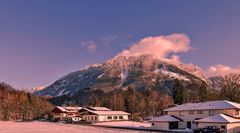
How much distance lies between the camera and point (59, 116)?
434ft

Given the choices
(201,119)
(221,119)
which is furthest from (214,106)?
(221,119)

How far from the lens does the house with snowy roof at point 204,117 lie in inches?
2255

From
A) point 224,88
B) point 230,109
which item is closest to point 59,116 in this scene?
point 224,88

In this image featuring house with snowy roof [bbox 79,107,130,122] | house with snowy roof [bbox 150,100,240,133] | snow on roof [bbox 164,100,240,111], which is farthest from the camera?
house with snowy roof [bbox 79,107,130,122]

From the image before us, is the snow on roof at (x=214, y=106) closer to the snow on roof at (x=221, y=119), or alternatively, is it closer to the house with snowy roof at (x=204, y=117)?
the house with snowy roof at (x=204, y=117)

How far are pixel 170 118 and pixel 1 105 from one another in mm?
94981

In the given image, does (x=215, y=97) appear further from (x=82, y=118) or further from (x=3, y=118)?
(x=3, y=118)

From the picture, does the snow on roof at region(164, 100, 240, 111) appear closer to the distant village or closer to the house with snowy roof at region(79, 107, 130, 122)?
the distant village

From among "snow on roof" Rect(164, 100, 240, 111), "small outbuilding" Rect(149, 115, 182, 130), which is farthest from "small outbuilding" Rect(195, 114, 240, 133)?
"small outbuilding" Rect(149, 115, 182, 130)

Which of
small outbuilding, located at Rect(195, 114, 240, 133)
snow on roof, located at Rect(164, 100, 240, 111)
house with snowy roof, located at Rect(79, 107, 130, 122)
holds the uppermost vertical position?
snow on roof, located at Rect(164, 100, 240, 111)

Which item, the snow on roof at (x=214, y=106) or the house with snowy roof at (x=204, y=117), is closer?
the house with snowy roof at (x=204, y=117)

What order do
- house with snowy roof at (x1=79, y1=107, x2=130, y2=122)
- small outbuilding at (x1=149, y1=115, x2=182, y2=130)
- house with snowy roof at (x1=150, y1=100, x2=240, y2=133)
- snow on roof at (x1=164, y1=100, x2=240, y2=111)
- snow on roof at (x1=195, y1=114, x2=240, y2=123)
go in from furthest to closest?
house with snowy roof at (x1=79, y1=107, x2=130, y2=122), small outbuilding at (x1=149, y1=115, x2=182, y2=130), snow on roof at (x1=164, y1=100, x2=240, y2=111), house with snowy roof at (x1=150, y1=100, x2=240, y2=133), snow on roof at (x1=195, y1=114, x2=240, y2=123)

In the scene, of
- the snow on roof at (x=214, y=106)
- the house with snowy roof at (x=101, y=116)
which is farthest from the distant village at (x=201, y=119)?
the house with snowy roof at (x=101, y=116)

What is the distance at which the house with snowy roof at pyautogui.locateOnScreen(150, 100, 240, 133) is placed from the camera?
57.3 metres
